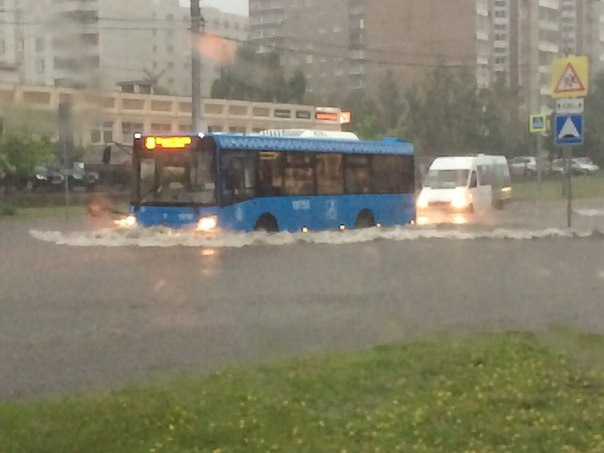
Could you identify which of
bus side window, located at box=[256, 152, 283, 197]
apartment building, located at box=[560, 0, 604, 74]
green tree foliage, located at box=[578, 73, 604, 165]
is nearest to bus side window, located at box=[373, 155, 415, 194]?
bus side window, located at box=[256, 152, 283, 197]

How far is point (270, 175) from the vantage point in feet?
79.1

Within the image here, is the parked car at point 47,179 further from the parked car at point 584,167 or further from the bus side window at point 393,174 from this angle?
the parked car at point 584,167

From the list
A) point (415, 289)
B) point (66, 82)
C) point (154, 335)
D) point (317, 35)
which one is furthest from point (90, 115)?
point (317, 35)

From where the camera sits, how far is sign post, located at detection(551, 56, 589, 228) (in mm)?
22297

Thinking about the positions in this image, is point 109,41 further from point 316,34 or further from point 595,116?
point 595,116

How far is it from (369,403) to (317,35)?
56230mm

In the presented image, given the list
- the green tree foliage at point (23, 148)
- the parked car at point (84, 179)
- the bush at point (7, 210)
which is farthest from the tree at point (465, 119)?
the bush at point (7, 210)

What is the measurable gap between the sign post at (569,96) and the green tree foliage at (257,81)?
66.0 feet

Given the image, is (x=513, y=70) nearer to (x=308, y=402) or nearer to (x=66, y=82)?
(x=66, y=82)

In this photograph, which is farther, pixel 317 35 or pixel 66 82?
pixel 317 35

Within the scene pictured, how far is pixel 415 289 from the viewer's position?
1461cm

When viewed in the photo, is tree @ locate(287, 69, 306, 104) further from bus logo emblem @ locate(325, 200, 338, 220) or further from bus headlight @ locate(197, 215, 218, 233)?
bus headlight @ locate(197, 215, 218, 233)

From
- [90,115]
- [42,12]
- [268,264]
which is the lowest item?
[268,264]

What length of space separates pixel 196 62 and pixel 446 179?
29.3 ft
